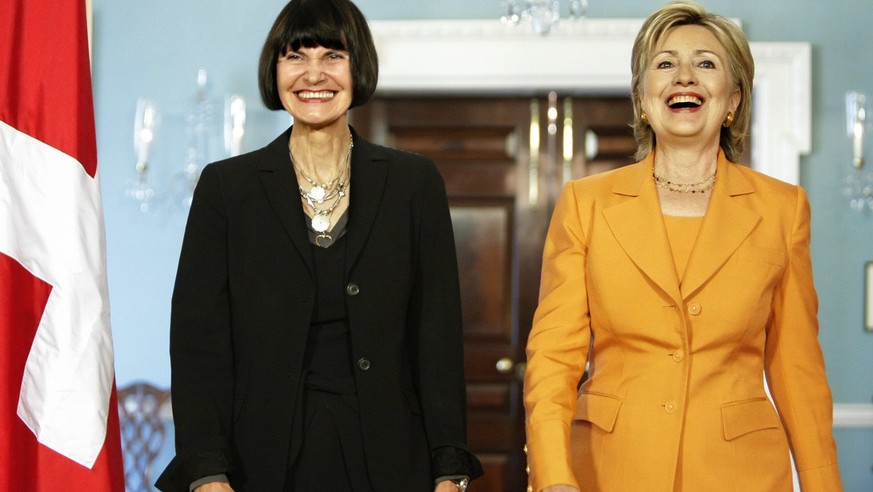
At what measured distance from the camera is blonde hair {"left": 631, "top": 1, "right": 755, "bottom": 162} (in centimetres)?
231

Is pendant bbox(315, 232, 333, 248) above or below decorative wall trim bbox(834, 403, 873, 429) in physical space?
above

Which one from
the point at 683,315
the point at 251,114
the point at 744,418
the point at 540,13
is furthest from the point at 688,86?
the point at 251,114

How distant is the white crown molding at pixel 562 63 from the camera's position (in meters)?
4.83

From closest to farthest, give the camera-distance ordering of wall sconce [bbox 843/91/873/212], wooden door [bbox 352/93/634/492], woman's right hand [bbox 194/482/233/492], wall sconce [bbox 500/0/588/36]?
woman's right hand [bbox 194/482/233/492] < wall sconce [bbox 500/0/588/36] < wall sconce [bbox 843/91/873/212] < wooden door [bbox 352/93/634/492]

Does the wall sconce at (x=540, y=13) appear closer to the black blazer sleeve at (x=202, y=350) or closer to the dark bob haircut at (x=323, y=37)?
the dark bob haircut at (x=323, y=37)

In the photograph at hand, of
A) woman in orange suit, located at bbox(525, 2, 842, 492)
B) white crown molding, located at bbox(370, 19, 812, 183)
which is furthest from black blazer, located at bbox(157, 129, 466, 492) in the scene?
white crown molding, located at bbox(370, 19, 812, 183)

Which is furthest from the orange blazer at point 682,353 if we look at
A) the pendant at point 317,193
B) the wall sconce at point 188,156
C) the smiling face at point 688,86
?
the wall sconce at point 188,156

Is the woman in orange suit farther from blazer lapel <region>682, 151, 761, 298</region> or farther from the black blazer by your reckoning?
the black blazer

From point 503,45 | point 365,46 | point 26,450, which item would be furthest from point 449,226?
point 503,45

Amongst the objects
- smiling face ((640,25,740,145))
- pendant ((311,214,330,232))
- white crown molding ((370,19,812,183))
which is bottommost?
pendant ((311,214,330,232))

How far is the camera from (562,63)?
4.86 m

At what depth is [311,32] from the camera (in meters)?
2.26

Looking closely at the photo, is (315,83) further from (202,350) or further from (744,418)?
(744,418)

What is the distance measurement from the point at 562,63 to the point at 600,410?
114 inches
